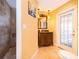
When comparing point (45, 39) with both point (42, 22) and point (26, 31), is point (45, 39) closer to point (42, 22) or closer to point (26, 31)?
point (42, 22)

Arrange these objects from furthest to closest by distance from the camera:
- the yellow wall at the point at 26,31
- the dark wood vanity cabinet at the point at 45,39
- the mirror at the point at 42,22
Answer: the mirror at the point at 42,22, the dark wood vanity cabinet at the point at 45,39, the yellow wall at the point at 26,31

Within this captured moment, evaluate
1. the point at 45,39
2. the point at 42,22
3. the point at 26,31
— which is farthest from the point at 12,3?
the point at 42,22

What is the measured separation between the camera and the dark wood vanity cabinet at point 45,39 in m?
6.77

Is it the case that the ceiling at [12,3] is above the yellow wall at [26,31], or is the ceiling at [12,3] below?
above

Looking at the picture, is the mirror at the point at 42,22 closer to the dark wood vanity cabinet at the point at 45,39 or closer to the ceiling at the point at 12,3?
the dark wood vanity cabinet at the point at 45,39

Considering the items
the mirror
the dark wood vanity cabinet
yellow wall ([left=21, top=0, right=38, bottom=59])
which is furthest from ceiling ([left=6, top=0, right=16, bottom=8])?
the mirror

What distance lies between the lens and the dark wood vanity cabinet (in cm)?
677

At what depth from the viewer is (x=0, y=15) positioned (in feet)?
6.59

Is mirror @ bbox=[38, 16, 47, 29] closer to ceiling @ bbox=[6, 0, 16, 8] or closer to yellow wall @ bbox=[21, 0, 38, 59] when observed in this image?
yellow wall @ bbox=[21, 0, 38, 59]

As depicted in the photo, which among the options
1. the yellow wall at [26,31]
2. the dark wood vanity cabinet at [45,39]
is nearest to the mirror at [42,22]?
the dark wood vanity cabinet at [45,39]

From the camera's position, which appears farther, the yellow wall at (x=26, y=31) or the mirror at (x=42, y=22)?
the mirror at (x=42, y=22)

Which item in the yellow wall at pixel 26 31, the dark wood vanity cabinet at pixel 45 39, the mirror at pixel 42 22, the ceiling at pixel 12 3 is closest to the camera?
the ceiling at pixel 12 3

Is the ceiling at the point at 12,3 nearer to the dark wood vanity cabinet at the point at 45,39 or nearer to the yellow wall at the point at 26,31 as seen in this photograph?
the yellow wall at the point at 26,31

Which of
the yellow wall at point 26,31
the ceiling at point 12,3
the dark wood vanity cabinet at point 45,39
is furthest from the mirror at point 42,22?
the ceiling at point 12,3
